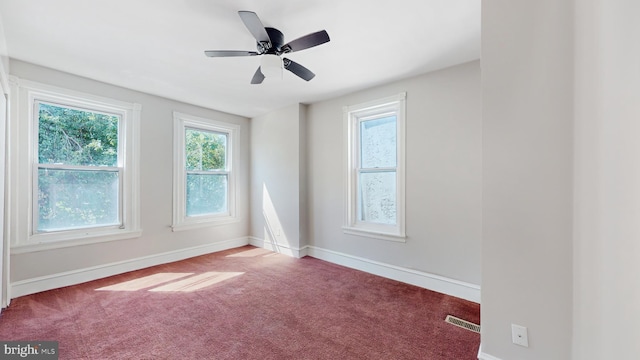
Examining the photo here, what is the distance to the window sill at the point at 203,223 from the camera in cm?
416

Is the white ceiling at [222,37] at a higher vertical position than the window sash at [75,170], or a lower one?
higher

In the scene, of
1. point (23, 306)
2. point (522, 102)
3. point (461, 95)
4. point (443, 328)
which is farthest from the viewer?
point (461, 95)

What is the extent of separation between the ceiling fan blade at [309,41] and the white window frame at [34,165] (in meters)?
2.92

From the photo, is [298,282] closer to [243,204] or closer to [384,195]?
[384,195]

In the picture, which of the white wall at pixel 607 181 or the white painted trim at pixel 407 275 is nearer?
the white wall at pixel 607 181

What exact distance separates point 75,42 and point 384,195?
148 inches

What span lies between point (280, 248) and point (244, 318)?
7.05ft

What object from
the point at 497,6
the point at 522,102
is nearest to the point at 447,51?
the point at 497,6

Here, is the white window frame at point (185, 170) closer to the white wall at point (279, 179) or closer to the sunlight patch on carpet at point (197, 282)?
the white wall at point (279, 179)

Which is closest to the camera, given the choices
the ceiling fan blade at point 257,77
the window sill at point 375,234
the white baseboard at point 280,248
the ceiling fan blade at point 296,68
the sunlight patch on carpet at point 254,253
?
the ceiling fan blade at point 296,68

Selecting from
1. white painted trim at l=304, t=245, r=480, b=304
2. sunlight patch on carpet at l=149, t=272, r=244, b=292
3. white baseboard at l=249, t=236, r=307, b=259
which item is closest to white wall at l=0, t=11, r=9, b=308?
sunlight patch on carpet at l=149, t=272, r=244, b=292

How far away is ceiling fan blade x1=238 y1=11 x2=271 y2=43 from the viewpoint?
170 cm

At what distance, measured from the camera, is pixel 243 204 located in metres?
5.11

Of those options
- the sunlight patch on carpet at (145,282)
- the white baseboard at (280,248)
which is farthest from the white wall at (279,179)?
the sunlight patch on carpet at (145,282)
